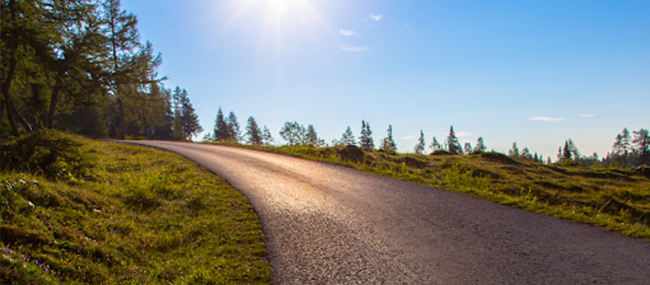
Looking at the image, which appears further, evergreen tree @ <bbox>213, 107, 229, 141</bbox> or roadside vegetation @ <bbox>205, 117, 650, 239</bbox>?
evergreen tree @ <bbox>213, 107, 229, 141</bbox>

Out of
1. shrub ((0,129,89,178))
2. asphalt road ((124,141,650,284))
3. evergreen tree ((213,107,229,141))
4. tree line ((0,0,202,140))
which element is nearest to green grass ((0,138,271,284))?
shrub ((0,129,89,178))

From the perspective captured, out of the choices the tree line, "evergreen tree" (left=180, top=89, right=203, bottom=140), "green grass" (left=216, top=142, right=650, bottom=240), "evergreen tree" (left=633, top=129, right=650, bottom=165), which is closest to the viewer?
"green grass" (left=216, top=142, right=650, bottom=240)

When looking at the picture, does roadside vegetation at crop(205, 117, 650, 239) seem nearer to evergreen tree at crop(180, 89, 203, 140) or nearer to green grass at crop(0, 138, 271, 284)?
green grass at crop(0, 138, 271, 284)

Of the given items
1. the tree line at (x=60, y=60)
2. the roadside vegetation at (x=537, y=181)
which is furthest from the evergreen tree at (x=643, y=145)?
the tree line at (x=60, y=60)

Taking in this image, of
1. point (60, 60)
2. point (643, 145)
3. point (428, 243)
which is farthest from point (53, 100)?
point (643, 145)

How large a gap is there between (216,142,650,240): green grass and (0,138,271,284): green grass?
19.1 ft

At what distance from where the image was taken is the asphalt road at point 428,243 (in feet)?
10.9

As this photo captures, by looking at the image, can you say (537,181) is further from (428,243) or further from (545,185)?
(428,243)

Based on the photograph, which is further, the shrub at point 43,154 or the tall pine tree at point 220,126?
the tall pine tree at point 220,126

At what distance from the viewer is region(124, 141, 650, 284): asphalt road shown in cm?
333

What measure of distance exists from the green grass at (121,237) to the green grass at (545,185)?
19.1 ft

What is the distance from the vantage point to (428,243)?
4285 millimetres

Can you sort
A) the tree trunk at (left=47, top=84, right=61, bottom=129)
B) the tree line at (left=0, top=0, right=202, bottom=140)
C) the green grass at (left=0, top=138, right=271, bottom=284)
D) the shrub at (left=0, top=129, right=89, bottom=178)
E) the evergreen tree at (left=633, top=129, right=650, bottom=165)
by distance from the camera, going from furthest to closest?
the evergreen tree at (left=633, top=129, right=650, bottom=165)
the tree trunk at (left=47, top=84, right=61, bottom=129)
the tree line at (left=0, top=0, right=202, bottom=140)
the shrub at (left=0, top=129, right=89, bottom=178)
the green grass at (left=0, top=138, right=271, bottom=284)

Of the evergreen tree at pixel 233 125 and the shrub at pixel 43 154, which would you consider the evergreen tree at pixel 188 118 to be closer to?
the evergreen tree at pixel 233 125
